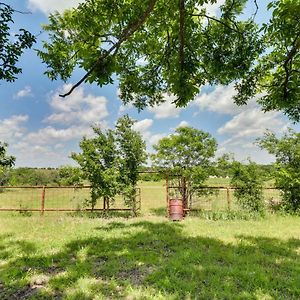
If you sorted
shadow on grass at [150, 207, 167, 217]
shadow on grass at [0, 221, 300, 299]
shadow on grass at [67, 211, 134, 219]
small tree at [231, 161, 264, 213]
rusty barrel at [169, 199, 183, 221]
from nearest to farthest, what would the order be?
shadow on grass at [0, 221, 300, 299]
rusty barrel at [169, 199, 183, 221]
shadow on grass at [67, 211, 134, 219]
small tree at [231, 161, 264, 213]
shadow on grass at [150, 207, 167, 217]

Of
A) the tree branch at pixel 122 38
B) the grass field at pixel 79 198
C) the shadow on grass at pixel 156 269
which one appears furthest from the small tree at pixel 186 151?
the tree branch at pixel 122 38

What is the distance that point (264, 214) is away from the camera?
567 inches

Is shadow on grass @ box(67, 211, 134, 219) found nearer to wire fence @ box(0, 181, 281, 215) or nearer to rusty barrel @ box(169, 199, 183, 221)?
wire fence @ box(0, 181, 281, 215)

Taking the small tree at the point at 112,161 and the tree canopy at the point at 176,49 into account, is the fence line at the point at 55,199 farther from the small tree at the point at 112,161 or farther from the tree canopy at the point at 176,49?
the tree canopy at the point at 176,49

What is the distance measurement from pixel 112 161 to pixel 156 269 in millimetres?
8651

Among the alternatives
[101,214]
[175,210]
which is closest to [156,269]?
[175,210]

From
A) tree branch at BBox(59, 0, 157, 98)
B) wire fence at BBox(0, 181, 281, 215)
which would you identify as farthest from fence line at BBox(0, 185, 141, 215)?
tree branch at BBox(59, 0, 157, 98)

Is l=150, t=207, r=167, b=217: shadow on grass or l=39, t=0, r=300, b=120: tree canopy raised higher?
l=39, t=0, r=300, b=120: tree canopy

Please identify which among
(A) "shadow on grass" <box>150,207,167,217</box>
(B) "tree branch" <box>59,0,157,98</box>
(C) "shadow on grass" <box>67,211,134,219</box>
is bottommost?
(A) "shadow on grass" <box>150,207,167,217</box>

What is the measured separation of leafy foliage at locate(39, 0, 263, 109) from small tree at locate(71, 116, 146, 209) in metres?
7.48

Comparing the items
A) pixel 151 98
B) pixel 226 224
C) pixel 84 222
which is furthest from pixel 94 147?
pixel 151 98

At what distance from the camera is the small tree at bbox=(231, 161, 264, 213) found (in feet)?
50.9

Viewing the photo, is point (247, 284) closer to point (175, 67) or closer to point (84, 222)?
point (175, 67)

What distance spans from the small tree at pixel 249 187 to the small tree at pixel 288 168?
915 millimetres
